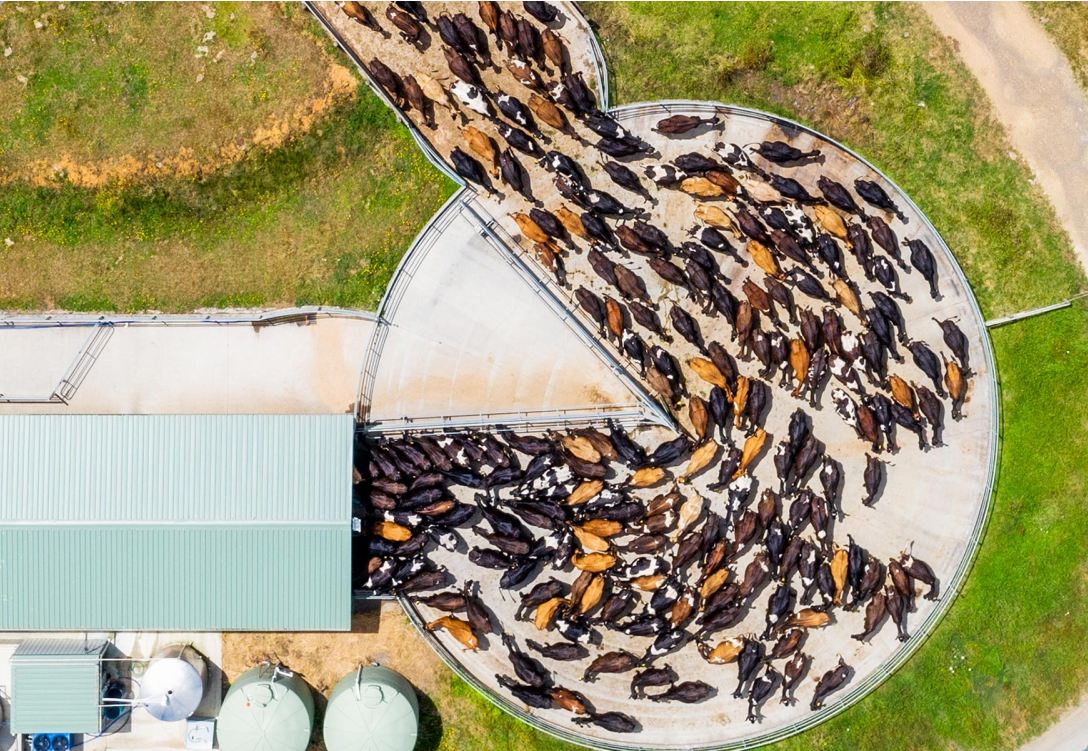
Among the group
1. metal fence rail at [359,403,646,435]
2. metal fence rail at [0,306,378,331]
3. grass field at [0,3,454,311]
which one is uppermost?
grass field at [0,3,454,311]

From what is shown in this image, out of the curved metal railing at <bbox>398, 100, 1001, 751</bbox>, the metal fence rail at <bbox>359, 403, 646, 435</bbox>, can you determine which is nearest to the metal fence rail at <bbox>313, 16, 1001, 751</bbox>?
the curved metal railing at <bbox>398, 100, 1001, 751</bbox>

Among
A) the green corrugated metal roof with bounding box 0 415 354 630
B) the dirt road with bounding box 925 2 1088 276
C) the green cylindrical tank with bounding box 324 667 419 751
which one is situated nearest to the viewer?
the green corrugated metal roof with bounding box 0 415 354 630

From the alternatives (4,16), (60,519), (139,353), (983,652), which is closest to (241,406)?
(139,353)

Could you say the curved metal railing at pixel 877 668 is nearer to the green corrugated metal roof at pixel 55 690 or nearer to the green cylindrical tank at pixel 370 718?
the green cylindrical tank at pixel 370 718

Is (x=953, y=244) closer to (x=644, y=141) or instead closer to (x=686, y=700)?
(x=644, y=141)

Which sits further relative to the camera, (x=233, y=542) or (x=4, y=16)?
(x=4, y=16)

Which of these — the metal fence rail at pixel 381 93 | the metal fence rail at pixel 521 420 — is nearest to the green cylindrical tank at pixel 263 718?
the metal fence rail at pixel 521 420

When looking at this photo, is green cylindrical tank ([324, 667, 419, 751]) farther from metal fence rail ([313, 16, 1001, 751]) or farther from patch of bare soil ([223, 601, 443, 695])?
metal fence rail ([313, 16, 1001, 751])
